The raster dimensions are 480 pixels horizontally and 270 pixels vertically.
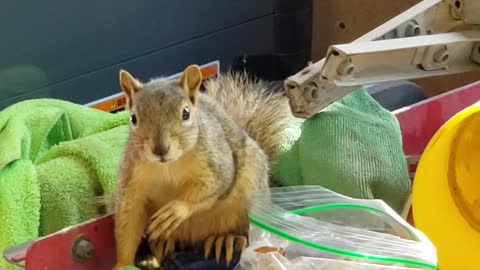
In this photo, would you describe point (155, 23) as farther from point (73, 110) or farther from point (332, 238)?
point (332, 238)

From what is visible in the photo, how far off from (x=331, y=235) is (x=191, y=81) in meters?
0.22

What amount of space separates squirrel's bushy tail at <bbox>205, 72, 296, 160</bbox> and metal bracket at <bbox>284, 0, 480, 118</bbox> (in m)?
0.05

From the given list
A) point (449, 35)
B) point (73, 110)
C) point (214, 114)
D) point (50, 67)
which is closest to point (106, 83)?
point (50, 67)

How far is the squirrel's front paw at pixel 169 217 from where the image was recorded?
890 mm

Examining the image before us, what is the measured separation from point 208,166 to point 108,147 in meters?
0.23

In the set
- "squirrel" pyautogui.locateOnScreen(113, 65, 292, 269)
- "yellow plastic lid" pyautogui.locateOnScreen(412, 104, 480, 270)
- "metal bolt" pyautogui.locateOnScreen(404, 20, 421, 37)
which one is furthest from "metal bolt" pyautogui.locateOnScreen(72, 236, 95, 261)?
"metal bolt" pyautogui.locateOnScreen(404, 20, 421, 37)

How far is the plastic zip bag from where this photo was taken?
2.61 feet

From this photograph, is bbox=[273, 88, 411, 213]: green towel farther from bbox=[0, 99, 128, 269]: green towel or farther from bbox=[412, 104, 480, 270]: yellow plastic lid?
bbox=[0, 99, 128, 269]: green towel

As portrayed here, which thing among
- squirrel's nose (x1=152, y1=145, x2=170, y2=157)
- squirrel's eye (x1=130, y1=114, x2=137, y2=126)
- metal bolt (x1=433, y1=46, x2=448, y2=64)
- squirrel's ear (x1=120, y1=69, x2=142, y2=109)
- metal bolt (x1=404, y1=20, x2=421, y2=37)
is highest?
squirrel's ear (x1=120, y1=69, x2=142, y2=109)

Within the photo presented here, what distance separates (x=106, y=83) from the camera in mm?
1444

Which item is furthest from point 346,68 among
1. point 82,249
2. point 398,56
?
point 82,249

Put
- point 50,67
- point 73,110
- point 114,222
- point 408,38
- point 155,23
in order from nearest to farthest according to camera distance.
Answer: point 114,222
point 408,38
point 73,110
point 50,67
point 155,23

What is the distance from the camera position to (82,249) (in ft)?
3.03

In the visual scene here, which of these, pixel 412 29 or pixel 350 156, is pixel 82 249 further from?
pixel 412 29
